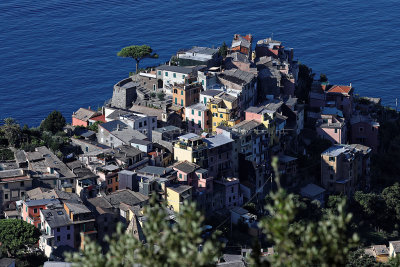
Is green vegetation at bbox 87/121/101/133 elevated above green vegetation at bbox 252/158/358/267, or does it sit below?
below

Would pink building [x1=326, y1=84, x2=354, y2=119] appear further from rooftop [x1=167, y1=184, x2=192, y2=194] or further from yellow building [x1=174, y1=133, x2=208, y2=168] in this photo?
rooftop [x1=167, y1=184, x2=192, y2=194]

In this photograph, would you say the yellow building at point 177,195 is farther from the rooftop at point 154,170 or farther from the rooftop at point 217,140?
the rooftop at point 217,140

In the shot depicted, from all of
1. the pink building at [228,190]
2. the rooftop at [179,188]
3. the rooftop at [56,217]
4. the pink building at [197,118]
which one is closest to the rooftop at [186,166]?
the rooftop at [179,188]

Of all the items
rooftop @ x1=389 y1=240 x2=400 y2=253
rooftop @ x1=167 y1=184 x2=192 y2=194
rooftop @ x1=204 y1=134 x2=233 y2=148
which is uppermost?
rooftop @ x1=204 y1=134 x2=233 y2=148

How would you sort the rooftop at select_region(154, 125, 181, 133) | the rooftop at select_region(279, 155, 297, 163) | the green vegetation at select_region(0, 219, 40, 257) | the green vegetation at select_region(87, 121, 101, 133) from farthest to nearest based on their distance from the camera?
1. the green vegetation at select_region(87, 121, 101, 133)
2. the rooftop at select_region(279, 155, 297, 163)
3. the rooftop at select_region(154, 125, 181, 133)
4. the green vegetation at select_region(0, 219, 40, 257)

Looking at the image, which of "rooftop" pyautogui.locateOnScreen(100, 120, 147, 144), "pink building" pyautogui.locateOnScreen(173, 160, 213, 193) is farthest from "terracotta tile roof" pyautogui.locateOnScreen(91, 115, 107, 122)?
"pink building" pyautogui.locateOnScreen(173, 160, 213, 193)

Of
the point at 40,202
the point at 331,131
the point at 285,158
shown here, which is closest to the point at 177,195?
the point at 40,202

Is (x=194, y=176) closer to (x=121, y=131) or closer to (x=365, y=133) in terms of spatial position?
(x=121, y=131)
